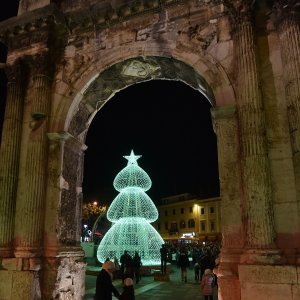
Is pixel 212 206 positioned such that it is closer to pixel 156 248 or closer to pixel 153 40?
pixel 156 248

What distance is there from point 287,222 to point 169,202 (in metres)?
54.1

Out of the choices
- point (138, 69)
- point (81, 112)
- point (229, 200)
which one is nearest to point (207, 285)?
point (229, 200)

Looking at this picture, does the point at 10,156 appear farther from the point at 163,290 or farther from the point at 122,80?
the point at 163,290

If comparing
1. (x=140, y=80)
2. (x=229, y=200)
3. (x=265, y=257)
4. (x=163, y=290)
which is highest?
(x=140, y=80)

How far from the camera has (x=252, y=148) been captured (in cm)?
619

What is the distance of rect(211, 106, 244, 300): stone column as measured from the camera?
591 cm

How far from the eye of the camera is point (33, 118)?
8.00m

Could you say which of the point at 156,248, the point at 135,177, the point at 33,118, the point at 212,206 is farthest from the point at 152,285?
the point at 212,206

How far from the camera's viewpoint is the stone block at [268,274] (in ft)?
17.9

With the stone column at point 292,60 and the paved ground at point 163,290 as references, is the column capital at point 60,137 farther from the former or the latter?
the stone column at point 292,60

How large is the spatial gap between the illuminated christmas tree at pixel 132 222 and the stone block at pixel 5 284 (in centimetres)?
690

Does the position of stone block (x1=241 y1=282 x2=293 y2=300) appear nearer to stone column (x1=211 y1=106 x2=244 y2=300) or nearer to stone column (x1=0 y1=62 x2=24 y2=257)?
stone column (x1=211 y1=106 x2=244 y2=300)

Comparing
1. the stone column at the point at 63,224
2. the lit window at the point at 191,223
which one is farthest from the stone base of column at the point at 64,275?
the lit window at the point at 191,223

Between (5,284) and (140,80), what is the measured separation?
17.7 feet
